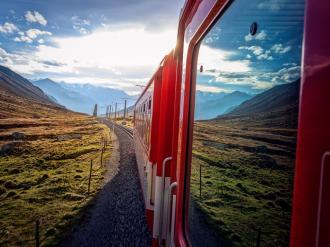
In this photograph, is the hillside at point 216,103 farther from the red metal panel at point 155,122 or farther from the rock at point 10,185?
the rock at point 10,185

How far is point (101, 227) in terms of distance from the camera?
9.32 meters

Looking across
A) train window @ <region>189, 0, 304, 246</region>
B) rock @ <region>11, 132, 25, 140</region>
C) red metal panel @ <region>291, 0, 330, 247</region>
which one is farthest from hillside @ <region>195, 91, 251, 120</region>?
rock @ <region>11, 132, 25, 140</region>

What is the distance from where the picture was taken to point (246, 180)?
1.63 meters

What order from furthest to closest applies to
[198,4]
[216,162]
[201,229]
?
[198,4]
[201,229]
[216,162]

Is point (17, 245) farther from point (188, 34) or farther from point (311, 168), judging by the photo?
point (311, 168)

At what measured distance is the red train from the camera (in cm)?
98

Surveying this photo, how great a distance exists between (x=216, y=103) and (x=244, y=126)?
0.55m

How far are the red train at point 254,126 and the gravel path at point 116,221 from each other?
5.85 m

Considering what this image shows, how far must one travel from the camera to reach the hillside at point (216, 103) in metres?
1.90

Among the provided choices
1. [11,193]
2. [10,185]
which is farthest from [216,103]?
[10,185]

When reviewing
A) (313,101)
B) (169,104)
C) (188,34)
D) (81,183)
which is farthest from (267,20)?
(81,183)

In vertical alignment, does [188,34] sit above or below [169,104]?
above

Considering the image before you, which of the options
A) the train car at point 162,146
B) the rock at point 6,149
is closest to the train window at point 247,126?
the train car at point 162,146

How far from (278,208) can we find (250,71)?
0.73 metres
